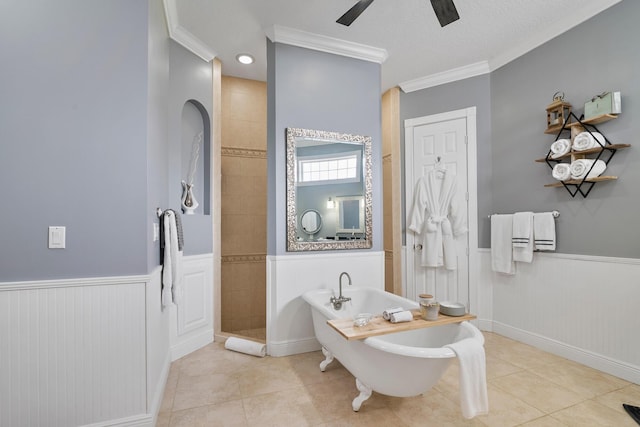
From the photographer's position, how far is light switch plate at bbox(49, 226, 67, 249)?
5.11 feet

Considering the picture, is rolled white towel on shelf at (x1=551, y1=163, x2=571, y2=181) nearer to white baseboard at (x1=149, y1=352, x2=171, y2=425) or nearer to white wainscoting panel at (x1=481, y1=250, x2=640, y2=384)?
white wainscoting panel at (x1=481, y1=250, x2=640, y2=384)

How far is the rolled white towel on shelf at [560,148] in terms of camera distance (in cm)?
258

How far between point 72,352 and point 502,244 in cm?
362

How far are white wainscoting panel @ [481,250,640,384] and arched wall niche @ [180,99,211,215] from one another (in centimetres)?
334

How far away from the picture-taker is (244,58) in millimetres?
3234

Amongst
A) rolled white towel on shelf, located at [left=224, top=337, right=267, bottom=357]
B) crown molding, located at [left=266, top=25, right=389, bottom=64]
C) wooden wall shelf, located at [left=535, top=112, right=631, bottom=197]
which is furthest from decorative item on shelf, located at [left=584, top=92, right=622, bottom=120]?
rolled white towel on shelf, located at [left=224, top=337, right=267, bottom=357]

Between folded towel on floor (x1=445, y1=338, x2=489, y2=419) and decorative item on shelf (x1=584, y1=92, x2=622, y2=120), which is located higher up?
decorative item on shelf (x1=584, y1=92, x2=622, y2=120)

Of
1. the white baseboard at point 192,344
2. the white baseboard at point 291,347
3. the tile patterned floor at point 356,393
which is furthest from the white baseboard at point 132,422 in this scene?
the white baseboard at point 291,347

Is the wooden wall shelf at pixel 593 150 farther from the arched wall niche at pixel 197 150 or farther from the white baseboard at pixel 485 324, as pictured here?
the arched wall niche at pixel 197 150

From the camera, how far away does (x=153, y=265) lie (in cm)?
193

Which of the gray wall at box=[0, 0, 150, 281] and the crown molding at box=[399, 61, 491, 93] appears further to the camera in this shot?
the crown molding at box=[399, 61, 491, 93]

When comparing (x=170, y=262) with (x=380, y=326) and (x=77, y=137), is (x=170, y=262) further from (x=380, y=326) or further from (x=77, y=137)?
(x=380, y=326)

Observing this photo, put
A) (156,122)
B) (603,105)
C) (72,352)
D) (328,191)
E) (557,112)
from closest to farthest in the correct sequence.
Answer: (72,352)
(156,122)
(603,105)
(557,112)
(328,191)

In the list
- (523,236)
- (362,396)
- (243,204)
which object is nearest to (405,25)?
(523,236)
